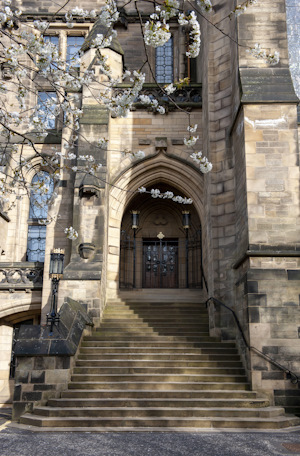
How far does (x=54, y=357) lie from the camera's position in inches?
332

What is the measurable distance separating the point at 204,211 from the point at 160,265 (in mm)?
2978

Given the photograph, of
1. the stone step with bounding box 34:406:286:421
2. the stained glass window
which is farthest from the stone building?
the stained glass window

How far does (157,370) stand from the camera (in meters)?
9.02

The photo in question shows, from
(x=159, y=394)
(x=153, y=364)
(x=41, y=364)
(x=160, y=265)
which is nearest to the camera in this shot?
(x=159, y=394)

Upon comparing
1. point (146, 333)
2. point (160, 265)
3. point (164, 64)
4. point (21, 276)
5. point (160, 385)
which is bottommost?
point (160, 385)

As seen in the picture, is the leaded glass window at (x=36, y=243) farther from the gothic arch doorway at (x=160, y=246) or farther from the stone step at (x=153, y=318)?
the stone step at (x=153, y=318)

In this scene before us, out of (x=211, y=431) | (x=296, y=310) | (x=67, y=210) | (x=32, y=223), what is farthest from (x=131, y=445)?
(x=32, y=223)

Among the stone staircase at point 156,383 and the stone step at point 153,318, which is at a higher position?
the stone step at point 153,318

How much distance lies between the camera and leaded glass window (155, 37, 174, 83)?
17422 mm

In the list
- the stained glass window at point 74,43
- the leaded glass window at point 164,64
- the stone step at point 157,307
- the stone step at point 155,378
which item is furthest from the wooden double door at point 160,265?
the stained glass window at point 74,43

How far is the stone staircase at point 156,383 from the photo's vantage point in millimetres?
7250

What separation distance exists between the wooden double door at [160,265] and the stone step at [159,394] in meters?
7.05

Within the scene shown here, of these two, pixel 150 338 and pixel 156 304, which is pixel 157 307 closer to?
pixel 156 304

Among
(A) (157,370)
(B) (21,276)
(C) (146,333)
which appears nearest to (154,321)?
(C) (146,333)
